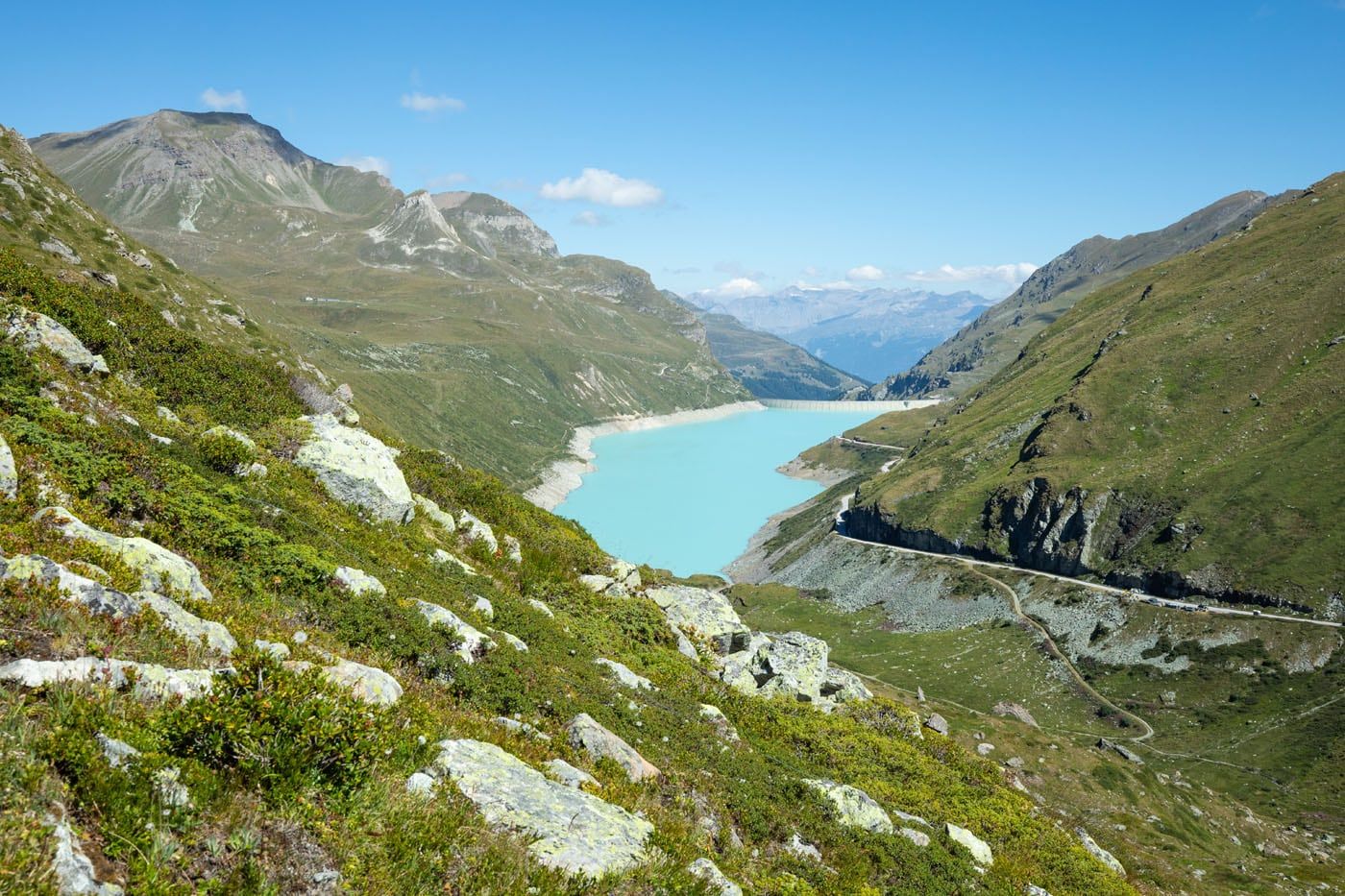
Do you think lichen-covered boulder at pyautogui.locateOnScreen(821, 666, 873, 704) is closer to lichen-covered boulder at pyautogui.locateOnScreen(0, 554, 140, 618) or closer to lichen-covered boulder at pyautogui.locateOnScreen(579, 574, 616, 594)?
lichen-covered boulder at pyautogui.locateOnScreen(579, 574, 616, 594)

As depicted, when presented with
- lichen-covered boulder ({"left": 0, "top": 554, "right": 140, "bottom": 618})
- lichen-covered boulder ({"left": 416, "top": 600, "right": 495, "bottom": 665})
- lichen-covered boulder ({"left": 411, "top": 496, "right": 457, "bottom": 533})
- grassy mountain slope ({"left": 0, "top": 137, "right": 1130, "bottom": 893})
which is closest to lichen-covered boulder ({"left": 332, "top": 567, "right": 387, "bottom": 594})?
grassy mountain slope ({"left": 0, "top": 137, "right": 1130, "bottom": 893})

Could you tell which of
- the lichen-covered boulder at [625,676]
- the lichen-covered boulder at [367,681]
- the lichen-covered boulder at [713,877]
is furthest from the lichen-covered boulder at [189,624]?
the lichen-covered boulder at [625,676]

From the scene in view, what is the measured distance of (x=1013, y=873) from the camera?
1900 centimetres

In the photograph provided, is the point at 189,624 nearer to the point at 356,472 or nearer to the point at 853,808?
the point at 356,472

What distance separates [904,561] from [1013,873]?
15399 cm

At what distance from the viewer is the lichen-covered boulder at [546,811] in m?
9.12

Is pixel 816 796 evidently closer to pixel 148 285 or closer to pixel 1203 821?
pixel 1203 821

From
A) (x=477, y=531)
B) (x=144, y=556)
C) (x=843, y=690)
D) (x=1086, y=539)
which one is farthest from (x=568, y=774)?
(x=1086, y=539)

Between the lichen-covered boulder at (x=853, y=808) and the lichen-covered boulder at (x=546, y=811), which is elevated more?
the lichen-covered boulder at (x=546, y=811)

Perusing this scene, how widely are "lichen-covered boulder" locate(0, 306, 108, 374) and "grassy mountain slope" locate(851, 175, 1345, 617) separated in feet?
474

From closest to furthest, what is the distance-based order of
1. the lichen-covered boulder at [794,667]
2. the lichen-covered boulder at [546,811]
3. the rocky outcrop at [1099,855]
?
the lichen-covered boulder at [546,811]
the rocky outcrop at [1099,855]
the lichen-covered boulder at [794,667]

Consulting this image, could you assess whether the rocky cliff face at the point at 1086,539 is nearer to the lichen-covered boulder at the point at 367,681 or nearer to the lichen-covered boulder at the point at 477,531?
the lichen-covered boulder at the point at 477,531

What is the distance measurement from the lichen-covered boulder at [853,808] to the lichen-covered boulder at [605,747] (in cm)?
536

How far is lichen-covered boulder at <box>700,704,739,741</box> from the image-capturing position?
18250 mm
